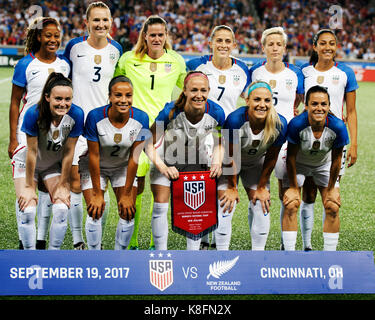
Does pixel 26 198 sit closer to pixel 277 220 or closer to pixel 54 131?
pixel 54 131

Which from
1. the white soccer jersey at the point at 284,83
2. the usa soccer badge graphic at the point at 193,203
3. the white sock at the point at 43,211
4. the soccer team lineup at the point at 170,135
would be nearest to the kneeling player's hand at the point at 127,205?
the soccer team lineup at the point at 170,135

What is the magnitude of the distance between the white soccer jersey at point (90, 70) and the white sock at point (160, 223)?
1067mm

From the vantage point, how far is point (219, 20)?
79.6 ft

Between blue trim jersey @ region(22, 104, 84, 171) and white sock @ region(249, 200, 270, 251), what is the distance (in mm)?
→ 1376

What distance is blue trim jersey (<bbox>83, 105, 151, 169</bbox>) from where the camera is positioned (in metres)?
3.72

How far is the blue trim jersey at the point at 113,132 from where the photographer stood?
3.72 meters

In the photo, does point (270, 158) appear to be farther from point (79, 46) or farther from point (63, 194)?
point (79, 46)

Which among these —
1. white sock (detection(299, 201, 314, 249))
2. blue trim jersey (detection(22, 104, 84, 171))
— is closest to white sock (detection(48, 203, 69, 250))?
blue trim jersey (detection(22, 104, 84, 171))

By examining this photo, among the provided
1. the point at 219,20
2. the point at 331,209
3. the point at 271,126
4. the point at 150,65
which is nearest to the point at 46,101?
the point at 150,65

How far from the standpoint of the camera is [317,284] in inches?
139

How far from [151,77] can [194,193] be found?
1.07 m

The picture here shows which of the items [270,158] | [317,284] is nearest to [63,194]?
[270,158]

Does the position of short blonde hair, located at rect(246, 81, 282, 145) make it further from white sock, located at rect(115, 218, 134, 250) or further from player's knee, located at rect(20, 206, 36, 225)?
player's knee, located at rect(20, 206, 36, 225)

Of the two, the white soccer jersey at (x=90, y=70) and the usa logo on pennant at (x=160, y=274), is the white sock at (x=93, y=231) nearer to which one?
the usa logo on pennant at (x=160, y=274)
